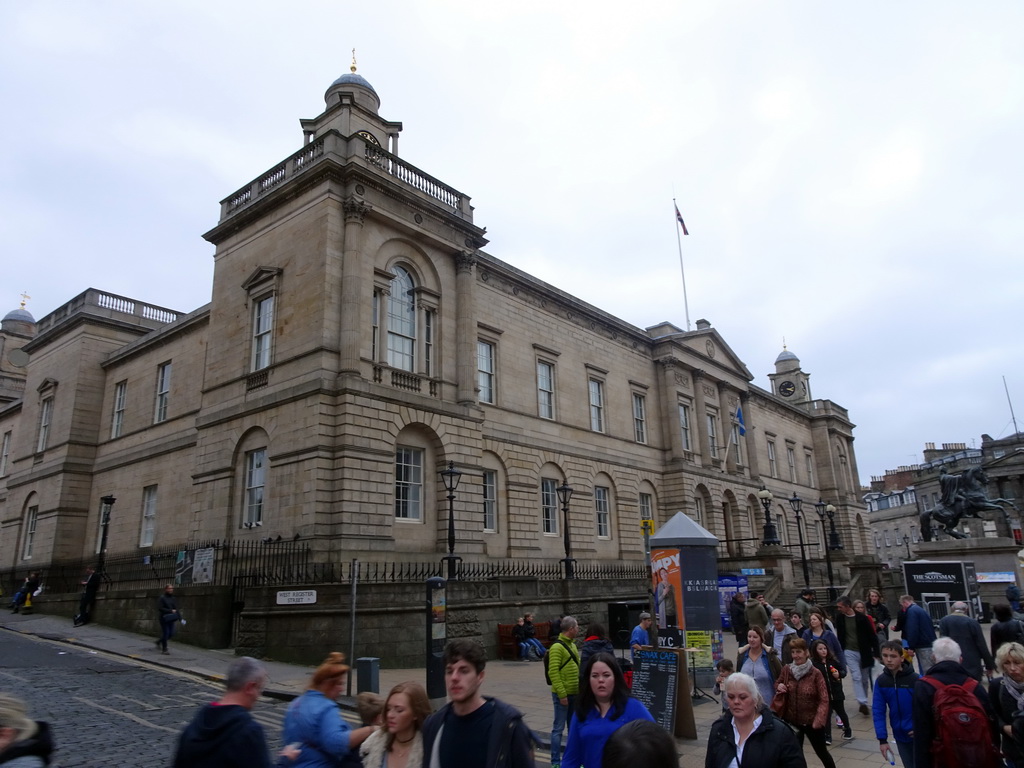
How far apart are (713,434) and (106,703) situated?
33.9 metres

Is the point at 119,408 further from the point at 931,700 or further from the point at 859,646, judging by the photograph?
the point at 931,700

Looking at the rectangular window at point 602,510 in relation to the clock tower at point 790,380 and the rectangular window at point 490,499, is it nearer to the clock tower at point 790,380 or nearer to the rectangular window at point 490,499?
the rectangular window at point 490,499

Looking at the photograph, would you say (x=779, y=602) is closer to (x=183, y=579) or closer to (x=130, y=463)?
(x=183, y=579)

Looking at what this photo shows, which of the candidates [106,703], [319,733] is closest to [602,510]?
[106,703]

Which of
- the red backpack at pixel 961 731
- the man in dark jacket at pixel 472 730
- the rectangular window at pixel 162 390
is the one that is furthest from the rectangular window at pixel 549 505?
the man in dark jacket at pixel 472 730

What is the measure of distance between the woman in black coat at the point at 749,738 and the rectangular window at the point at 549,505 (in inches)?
930

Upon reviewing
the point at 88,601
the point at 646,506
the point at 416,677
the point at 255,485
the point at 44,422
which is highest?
the point at 44,422

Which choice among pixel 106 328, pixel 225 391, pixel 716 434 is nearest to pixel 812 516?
pixel 716 434

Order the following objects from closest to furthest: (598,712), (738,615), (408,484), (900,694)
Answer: (598,712)
(900,694)
(738,615)
(408,484)

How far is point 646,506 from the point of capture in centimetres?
3453

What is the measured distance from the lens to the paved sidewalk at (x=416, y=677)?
909 cm

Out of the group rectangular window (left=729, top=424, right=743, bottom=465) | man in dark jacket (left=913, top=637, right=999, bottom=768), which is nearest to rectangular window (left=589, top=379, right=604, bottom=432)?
rectangular window (left=729, top=424, right=743, bottom=465)

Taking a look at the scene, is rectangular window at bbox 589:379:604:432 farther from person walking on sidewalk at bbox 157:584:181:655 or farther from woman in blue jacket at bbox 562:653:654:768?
woman in blue jacket at bbox 562:653:654:768

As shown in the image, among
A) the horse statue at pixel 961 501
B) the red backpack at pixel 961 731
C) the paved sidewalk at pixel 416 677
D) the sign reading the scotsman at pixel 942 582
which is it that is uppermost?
the horse statue at pixel 961 501
